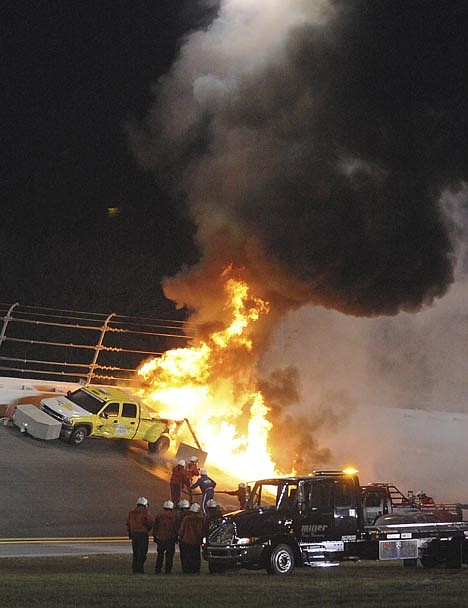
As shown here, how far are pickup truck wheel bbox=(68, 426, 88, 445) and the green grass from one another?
33.2ft

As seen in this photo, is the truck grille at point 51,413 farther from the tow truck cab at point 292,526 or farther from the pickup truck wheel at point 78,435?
the tow truck cab at point 292,526

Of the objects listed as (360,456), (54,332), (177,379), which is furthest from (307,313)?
(54,332)

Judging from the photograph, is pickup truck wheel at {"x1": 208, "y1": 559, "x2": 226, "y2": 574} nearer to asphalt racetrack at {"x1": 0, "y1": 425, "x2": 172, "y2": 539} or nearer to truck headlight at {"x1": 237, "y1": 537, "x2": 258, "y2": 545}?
truck headlight at {"x1": 237, "y1": 537, "x2": 258, "y2": 545}

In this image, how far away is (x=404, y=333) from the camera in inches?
1705

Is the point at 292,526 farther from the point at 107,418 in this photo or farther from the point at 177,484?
the point at 107,418

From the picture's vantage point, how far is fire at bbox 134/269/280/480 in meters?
31.4

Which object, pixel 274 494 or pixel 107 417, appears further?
pixel 107 417

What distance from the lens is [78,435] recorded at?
27531 millimetres

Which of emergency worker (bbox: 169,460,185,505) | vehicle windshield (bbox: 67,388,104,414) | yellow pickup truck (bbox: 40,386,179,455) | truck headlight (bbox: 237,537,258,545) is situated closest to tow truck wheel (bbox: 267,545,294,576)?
truck headlight (bbox: 237,537,258,545)

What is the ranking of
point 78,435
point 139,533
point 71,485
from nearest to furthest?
point 139,533, point 71,485, point 78,435

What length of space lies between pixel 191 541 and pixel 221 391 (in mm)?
15295

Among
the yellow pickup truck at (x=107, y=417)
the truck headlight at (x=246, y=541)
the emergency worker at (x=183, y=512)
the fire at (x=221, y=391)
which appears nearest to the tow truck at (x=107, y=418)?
the yellow pickup truck at (x=107, y=417)

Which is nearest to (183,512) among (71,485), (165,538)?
(165,538)

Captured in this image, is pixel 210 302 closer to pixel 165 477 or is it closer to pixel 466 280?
pixel 165 477
